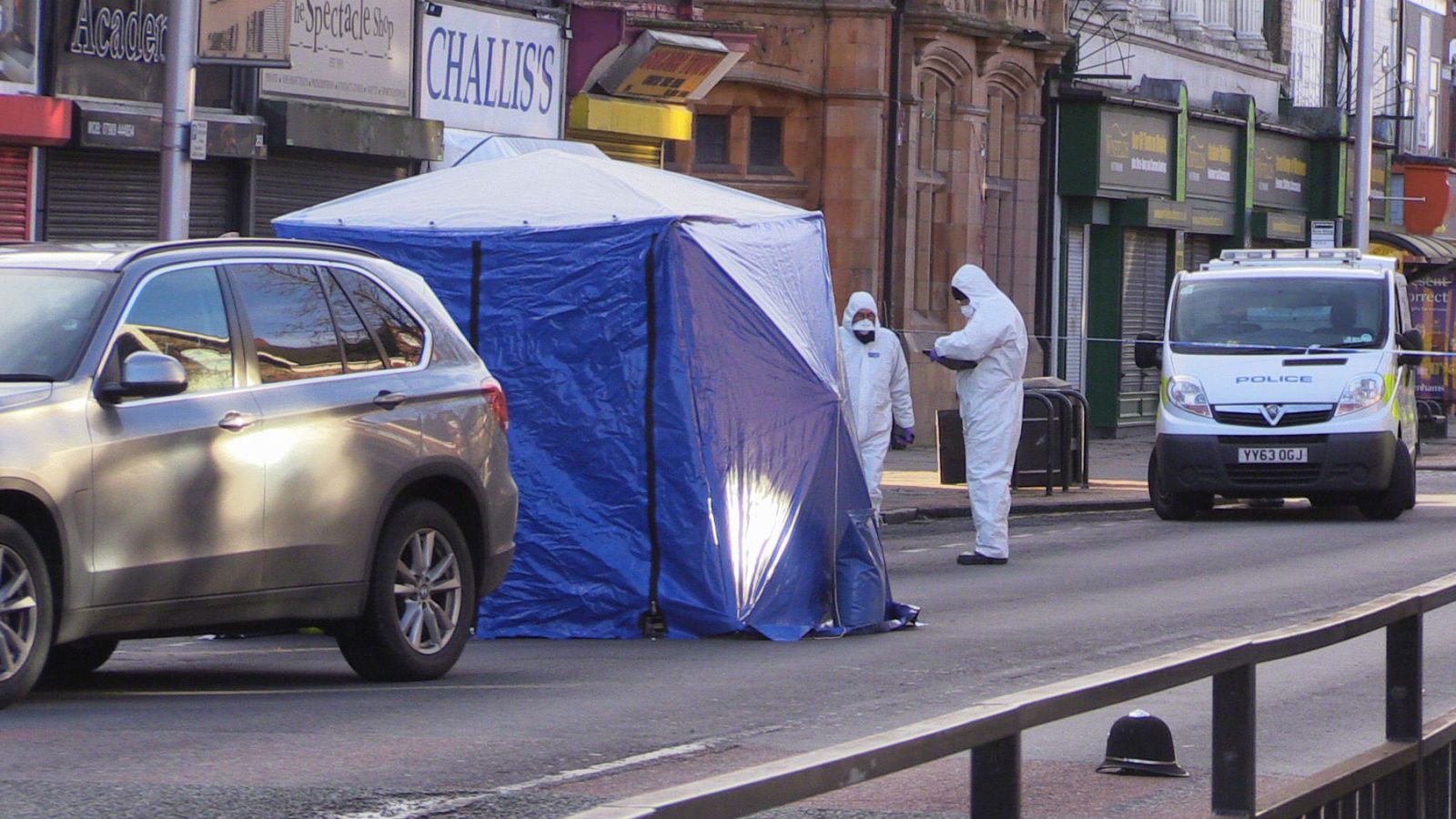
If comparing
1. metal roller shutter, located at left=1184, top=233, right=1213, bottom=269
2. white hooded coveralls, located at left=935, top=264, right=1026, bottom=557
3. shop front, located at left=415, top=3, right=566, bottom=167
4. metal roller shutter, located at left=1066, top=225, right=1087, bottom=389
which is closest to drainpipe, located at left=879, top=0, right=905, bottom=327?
shop front, located at left=415, top=3, right=566, bottom=167

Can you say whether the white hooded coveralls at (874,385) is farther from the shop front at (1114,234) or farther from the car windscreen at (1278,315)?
the shop front at (1114,234)

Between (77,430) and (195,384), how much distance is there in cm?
64

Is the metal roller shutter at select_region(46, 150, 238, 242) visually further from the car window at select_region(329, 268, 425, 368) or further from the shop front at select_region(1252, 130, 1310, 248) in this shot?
the shop front at select_region(1252, 130, 1310, 248)

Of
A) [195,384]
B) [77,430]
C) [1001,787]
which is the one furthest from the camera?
[195,384]

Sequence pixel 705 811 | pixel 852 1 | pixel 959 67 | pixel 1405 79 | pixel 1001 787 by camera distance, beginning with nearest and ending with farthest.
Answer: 1. pixel 705 811
2. pixel 1001 787
3. pixel 852 1
4. pixel 959 67
5. pixel 1405 79

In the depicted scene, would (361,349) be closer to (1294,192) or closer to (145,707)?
(145,707)

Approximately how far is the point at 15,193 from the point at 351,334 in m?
9.56

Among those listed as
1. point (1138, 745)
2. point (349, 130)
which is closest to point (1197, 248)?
point (349, 130)

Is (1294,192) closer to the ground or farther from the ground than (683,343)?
farther from the ground

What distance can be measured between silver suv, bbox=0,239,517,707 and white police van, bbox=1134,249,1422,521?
1051 centimetres

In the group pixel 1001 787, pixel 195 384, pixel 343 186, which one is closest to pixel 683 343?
pixel 195 384

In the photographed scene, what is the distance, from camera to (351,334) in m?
9.47

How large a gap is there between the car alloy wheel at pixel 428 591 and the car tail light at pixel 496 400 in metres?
0.66

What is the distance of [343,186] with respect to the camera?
22.3 meters
